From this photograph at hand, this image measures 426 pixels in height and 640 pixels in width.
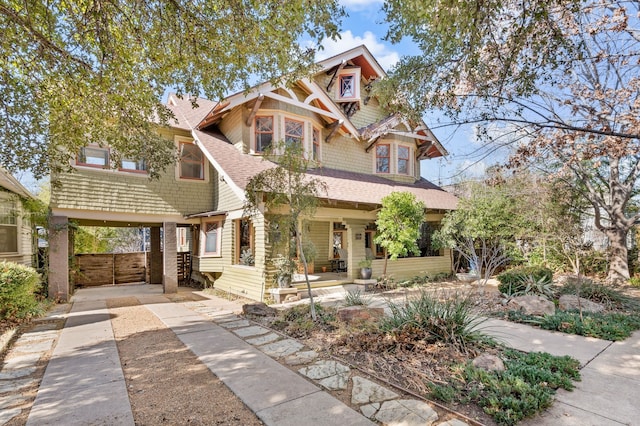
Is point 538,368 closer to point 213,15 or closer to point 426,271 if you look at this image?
point 213,15

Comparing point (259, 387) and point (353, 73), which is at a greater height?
point (353, 73)

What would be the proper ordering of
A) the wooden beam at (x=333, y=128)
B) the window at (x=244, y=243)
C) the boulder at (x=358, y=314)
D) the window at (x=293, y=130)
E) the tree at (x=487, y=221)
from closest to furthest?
the boulder at (x=358, y=314), the tree at (x=487, y=221), the window at (x=244, y=243), the window at (x=293, y=130), the wooden beam at (x=333, y=128)

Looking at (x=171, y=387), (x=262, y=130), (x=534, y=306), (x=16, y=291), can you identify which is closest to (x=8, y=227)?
(x=16, y=291)

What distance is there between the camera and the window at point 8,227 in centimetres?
948

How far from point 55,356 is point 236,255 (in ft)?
19.7

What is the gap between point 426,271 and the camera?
42.7 ft

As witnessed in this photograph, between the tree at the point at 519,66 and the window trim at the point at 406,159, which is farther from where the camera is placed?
the window trim at the point at 406,159

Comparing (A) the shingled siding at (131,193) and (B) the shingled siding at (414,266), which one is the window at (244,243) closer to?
(A) the shingled siding at (131,193)

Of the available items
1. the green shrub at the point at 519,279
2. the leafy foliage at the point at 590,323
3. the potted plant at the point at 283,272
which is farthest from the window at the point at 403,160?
the leafy foliage at the point at 590,323

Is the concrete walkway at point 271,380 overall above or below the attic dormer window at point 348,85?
below

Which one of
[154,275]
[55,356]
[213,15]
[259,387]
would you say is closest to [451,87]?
[213,15]

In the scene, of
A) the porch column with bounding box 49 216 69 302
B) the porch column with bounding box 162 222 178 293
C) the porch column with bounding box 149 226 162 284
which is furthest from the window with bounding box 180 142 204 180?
the porch column with bounding box 49 216 69 302

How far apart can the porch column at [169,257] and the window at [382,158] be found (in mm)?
9059

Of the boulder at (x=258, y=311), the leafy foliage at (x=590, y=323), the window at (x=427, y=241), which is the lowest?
the boulder at (x=258, y=311)
